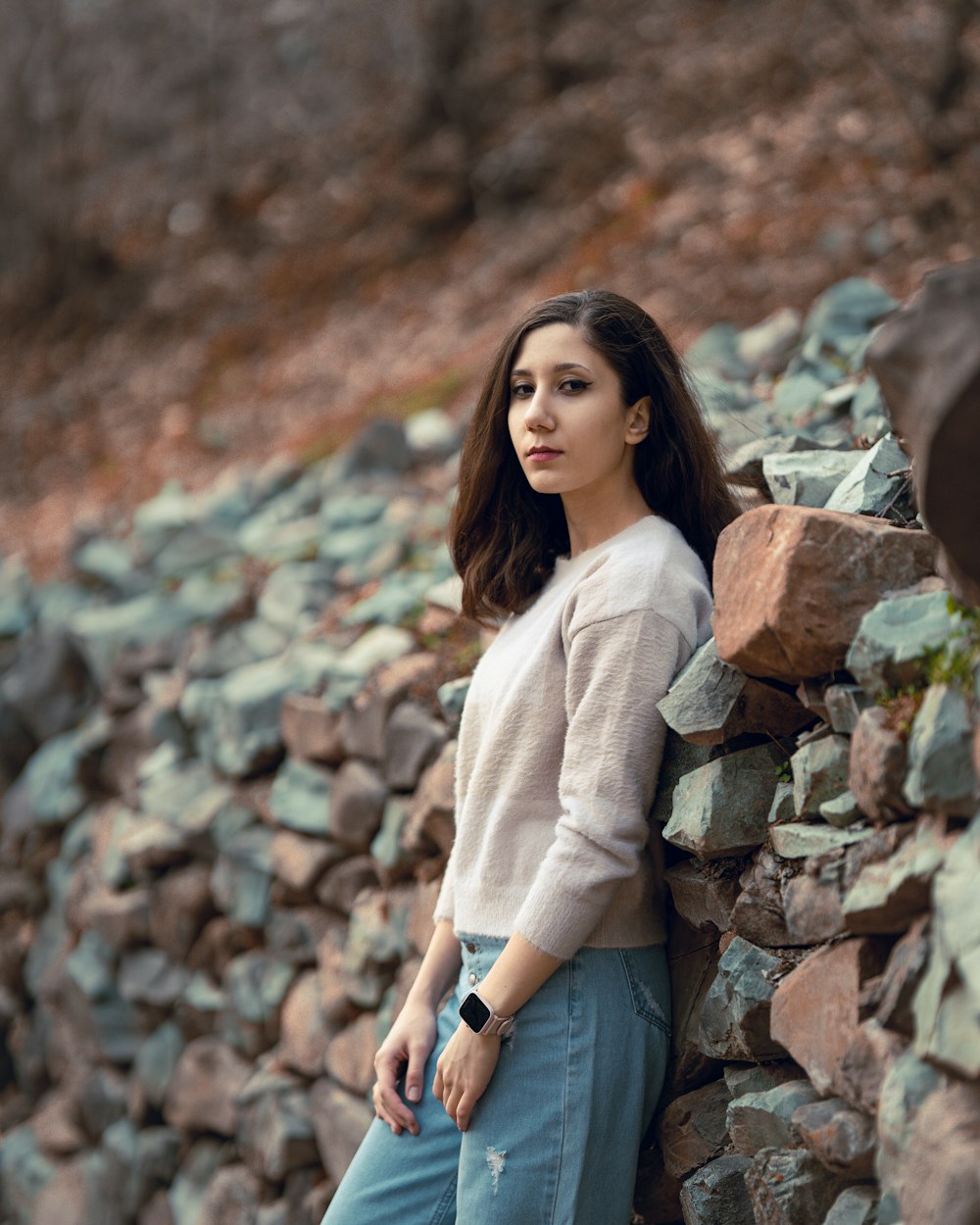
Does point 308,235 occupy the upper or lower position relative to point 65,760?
upper

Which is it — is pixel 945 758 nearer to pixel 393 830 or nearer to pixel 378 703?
pixel 393 830

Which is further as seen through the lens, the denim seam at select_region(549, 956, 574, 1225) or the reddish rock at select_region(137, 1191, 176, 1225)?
the reddish rock at select_region(137, 1191, 176, 1225)

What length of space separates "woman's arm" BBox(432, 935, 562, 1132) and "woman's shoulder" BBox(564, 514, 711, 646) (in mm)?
512

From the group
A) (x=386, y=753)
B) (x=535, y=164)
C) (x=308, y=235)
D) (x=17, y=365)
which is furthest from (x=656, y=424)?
(x=17, y=365)

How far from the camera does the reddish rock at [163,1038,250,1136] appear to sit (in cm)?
402

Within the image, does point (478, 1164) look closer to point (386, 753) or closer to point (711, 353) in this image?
point (386, 753)

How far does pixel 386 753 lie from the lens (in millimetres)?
3611

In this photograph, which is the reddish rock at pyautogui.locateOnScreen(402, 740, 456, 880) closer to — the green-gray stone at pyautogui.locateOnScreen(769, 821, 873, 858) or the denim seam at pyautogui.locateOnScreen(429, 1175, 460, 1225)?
the denim seam at pyautogui.locateOnScreen(429, 1175, 460, 1225)

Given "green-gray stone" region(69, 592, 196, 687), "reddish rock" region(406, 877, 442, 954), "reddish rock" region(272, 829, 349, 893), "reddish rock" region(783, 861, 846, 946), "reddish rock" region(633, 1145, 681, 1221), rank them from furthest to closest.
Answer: "green-gray stone" region(69, 592, 196, 687)
"reddish rock" region(272, 829, 349, 893)
"reddish rock" region(406, 877, 442, 954)
"reddish rock" region(633, 1145, 681, 1221)
"reddish rock" region(783, 861, 846, 946)

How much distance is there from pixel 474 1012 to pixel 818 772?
637mm

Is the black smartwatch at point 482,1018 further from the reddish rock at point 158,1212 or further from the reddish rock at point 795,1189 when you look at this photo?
the reddish rock at point 158,1212

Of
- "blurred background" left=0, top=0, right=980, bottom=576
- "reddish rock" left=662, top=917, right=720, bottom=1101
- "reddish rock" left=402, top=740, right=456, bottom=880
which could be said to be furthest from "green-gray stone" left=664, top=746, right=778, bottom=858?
"blurred background" left=0, top=0, right=980, bottom=576

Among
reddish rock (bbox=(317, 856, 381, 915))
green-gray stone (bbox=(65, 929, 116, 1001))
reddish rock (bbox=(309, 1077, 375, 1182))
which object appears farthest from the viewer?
green-gray stone (bbox=(65, 929, 116, 1001))

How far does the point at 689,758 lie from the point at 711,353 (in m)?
3.32
